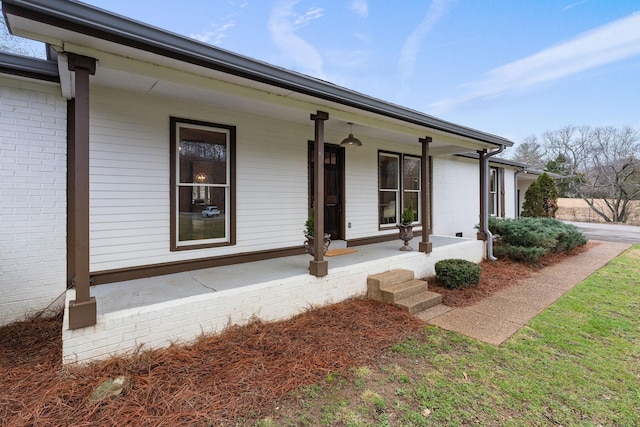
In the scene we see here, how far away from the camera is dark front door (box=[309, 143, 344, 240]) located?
655 cm

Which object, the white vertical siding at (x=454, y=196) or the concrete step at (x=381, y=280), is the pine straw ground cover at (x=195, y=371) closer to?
the concrete step at (x=381, y=280)

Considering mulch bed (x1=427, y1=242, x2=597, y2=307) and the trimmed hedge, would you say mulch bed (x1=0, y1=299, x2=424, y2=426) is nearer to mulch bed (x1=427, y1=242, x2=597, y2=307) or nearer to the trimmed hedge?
mulch bed (x1=427, y1=242, x2=597, y2=307)

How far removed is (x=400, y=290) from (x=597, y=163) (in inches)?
1261

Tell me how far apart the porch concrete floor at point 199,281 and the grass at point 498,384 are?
5.64ft

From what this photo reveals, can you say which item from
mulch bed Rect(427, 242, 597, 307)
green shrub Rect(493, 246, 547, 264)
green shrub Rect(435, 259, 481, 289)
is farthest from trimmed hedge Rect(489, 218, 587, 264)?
green shrub Rect(435, 259, 481, 289)

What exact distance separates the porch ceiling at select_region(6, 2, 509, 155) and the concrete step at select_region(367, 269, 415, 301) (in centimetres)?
243

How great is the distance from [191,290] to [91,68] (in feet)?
7.86

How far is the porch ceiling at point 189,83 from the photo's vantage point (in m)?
2.55

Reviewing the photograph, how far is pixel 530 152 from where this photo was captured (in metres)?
37.0

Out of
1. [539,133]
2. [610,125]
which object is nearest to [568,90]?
[610,125]

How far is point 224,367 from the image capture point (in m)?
2.89

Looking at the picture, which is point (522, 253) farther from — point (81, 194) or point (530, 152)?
point (530, 152)

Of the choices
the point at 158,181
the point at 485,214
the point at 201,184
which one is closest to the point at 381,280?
the point at 201,184

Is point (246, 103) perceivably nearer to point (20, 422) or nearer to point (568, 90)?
point (20, 422)
